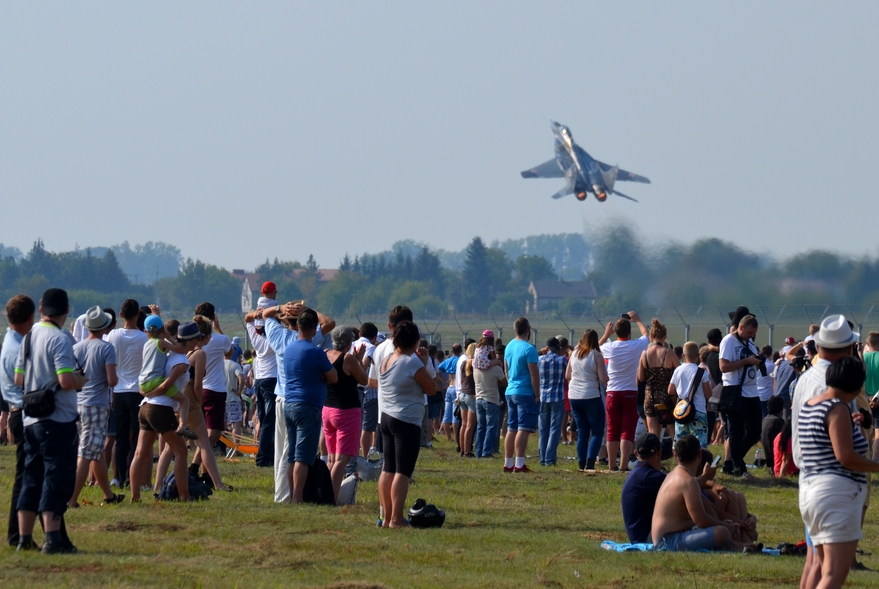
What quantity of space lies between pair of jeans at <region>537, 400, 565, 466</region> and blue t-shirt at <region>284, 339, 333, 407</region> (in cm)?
516

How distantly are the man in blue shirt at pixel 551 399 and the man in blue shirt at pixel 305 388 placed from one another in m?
4.88

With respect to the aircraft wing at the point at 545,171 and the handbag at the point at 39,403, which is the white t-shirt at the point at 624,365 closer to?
the handbag at the point at 39,403

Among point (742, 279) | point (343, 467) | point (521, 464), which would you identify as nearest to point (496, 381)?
point (521, 464)

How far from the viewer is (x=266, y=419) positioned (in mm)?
12930

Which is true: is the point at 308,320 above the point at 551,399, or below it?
above

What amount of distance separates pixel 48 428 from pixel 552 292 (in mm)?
109275

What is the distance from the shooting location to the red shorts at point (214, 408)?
12.0m

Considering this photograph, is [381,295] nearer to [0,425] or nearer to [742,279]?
[742,279]

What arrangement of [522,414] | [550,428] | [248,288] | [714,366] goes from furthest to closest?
[248,288] → [550,428] → [714,366] → [522,414]

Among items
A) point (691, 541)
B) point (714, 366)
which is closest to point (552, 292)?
point (714, 366)

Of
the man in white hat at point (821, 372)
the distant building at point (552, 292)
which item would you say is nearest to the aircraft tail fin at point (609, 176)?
the distant building at point (552, 292)

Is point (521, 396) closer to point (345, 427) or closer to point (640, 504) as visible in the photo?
point (345, 427)

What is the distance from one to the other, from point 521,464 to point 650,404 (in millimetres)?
1634

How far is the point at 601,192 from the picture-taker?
60.1 meters
